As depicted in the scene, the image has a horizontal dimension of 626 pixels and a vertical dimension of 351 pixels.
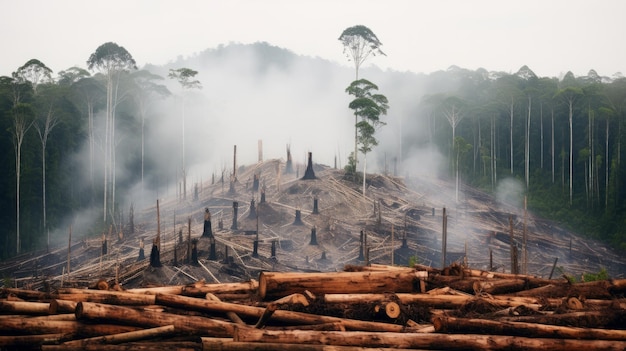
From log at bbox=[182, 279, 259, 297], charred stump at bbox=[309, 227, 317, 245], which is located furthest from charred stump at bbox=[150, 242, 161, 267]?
log at bbox=[182, 279, 259, 297]

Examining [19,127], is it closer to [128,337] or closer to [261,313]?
[128,337]

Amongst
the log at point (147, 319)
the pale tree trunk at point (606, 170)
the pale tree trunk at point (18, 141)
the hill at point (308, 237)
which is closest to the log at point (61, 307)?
the log at point (147, 319)

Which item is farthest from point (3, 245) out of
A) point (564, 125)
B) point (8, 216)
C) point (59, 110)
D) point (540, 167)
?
point (564, 125)

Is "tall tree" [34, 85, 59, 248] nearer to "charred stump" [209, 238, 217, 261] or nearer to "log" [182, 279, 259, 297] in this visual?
"charred stump" [209, 238, 217, 261]

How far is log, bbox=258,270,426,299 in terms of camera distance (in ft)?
33.1

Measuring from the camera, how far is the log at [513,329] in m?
8.71

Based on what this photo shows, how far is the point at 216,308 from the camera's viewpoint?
30.9 ft

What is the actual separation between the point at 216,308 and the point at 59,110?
163 ft

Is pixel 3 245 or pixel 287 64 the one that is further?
pixel 287 64

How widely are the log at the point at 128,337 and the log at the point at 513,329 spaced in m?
3.77

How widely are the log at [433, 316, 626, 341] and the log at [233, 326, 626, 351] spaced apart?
0.62ft

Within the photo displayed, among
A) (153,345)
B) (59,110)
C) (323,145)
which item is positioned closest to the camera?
(153,345)

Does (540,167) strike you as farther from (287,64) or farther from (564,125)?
(287,64)

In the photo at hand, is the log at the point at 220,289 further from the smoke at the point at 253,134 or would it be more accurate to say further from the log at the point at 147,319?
the smoke at the point at 253,134
